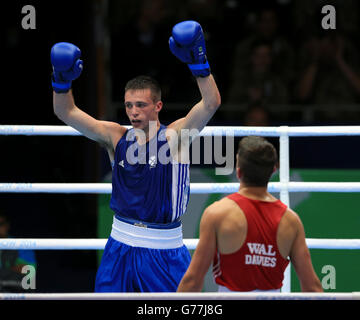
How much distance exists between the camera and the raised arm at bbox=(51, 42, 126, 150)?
3430 mm

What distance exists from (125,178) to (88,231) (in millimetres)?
3220

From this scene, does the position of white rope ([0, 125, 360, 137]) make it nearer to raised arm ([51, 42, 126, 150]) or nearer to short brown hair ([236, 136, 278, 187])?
raised arm ([51, 42, 126, 150])

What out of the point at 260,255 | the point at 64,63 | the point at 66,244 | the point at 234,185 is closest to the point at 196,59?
the point at 64,63

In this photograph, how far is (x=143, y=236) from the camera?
11.5 feet

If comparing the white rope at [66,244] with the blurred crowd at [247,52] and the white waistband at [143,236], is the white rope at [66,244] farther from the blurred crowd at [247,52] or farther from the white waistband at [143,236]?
the blurred crowd at [247,52]

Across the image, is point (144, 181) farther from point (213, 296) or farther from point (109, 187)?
point (213, 296)

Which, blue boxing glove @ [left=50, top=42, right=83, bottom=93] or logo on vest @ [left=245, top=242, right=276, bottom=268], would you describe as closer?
logo on vest @ [left=245, top=242, right=276, bottom=268]

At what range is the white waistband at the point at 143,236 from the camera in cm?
351

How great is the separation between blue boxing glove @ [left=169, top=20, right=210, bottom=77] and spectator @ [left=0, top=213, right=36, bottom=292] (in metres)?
2.37

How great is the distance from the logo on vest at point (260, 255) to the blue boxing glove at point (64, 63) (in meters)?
1.36

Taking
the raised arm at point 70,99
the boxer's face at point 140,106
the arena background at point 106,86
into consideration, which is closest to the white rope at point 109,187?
the raised arm at point 70,99

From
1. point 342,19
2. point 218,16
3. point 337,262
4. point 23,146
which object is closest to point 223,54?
point 218,16

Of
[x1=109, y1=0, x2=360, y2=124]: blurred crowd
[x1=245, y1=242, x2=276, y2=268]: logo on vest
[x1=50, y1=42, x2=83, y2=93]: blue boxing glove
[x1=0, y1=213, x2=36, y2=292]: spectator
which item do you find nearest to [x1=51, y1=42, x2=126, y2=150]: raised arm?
[x1=50, y1=42, x2=83, y2=93]: blue boxing glove
